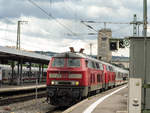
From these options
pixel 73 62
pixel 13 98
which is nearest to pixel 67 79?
pixel 73 62

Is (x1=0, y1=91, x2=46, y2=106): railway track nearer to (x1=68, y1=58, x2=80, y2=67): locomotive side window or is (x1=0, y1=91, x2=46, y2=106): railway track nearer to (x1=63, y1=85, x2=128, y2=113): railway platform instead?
(x1=68, y1=58, x2=80, y2=67): locomotive side window

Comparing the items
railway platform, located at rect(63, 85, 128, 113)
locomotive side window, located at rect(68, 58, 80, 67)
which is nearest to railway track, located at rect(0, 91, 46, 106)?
locomotive side window, located at rect(68, 58, 80, 67)

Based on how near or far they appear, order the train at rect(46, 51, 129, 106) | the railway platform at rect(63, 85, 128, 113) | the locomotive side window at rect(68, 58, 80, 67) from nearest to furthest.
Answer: the railway platform at rect(63, 85, 128, 113)
the train at rect(46, 51, 129, 106)
the locomotive side window at rect(68, 58, 80, 67)

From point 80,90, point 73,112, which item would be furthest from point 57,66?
point 73,112

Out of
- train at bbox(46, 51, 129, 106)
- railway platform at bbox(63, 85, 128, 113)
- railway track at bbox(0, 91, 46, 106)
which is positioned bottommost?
railway track at bbox(0, 91, 46, 106)

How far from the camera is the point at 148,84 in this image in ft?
27.2

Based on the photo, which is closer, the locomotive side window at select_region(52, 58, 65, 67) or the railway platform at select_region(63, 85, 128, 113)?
the railway platform at select_region(63, 85, 128, 113)

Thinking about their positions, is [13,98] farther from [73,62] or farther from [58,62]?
[73,62]

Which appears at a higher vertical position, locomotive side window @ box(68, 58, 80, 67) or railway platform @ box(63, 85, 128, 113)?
locomotive side window @ box(68, 58, 80, 67)

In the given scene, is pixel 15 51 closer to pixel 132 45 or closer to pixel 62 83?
pixel 62 83

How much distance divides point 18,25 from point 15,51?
2850 centimetres

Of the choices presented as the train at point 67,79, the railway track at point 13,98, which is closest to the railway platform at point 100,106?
the train at point 67,79

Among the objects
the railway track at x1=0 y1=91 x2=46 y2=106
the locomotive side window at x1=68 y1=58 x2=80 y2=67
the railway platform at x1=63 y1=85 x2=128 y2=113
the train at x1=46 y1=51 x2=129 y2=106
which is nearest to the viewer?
the railway platform at x1=63 y1=85 x2=128 y2=113

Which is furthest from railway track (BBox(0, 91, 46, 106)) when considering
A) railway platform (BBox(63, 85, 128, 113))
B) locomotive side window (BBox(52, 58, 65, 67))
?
railway platform (BBox(63, 85, 128, 113))
